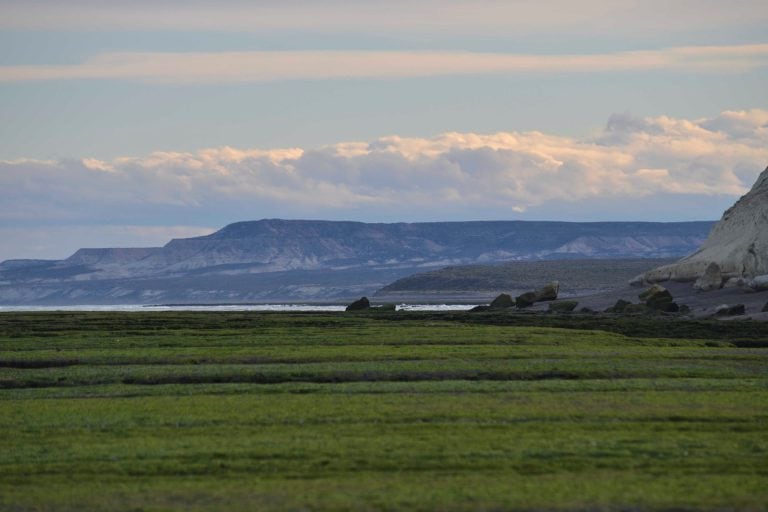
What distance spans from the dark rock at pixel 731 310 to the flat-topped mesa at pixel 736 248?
14033mm

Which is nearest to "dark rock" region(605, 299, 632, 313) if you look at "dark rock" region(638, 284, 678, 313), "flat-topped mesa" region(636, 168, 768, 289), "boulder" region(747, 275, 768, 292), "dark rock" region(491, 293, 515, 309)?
"dark rock" region(638, 284, 678, 313)

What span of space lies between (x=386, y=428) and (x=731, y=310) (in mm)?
52717

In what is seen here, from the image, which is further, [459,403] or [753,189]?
[753,189]

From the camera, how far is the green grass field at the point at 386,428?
21094 mm

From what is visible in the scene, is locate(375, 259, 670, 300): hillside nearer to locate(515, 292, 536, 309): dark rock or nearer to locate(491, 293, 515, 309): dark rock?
locate(491, 293, 515, 309): dark rock

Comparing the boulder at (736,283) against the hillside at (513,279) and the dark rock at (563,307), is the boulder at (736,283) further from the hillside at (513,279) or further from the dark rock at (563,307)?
the hillside at (513,279)

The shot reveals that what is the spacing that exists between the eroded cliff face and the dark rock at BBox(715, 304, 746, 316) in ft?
46.6

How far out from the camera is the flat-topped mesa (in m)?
92.2

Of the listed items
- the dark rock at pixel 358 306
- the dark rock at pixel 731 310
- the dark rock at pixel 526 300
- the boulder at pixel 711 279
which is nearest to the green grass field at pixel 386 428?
the dark rock at pixel 731 310

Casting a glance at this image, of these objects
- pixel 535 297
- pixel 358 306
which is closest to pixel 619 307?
pixel 535 297

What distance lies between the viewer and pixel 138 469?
23203 millimetres

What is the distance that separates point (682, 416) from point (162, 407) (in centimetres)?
1229

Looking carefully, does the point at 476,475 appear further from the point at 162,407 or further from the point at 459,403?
the point at 162,407

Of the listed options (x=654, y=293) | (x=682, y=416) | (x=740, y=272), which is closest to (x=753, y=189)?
(x=740, y=272)
